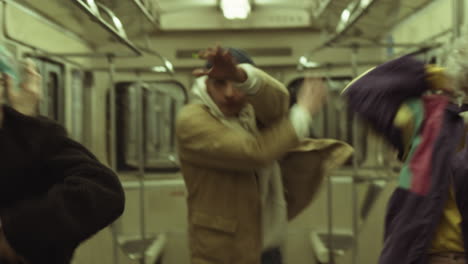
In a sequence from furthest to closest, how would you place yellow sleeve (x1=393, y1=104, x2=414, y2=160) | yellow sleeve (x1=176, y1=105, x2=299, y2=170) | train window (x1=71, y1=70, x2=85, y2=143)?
train window (x1=71, y1=70, x2=85, y2=143) < yellow sleeve (x1=176, y1=105, x2=299, y2=170) < yellow sleeve (x1=393, y1=104, x2=414, y2=160)

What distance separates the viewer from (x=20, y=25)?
118 inches

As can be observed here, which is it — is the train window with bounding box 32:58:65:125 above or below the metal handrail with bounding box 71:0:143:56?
below

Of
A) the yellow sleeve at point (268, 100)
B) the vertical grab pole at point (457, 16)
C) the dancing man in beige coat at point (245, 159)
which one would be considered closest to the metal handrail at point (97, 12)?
the dancing man in beige coat at point (245, 159)

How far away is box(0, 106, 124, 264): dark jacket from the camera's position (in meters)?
1.07

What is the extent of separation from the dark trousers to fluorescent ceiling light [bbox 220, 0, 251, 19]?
8.94 ft

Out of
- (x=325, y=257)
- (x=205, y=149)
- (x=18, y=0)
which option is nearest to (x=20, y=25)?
(x=18, y=0)

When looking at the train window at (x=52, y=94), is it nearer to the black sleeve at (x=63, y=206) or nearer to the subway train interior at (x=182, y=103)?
the subway train interior at (x=182, y=103)

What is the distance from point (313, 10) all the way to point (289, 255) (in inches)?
87.6

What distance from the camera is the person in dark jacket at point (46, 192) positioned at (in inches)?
41.9

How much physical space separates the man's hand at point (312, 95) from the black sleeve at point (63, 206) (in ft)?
3.06

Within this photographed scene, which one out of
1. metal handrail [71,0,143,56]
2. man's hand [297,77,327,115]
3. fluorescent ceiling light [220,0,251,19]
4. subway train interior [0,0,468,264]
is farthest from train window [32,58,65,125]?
man's hand [297,77,327,115]

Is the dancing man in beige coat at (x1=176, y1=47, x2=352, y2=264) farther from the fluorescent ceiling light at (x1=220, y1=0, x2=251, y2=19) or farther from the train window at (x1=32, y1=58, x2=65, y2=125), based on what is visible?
the fluorescent ceiling light at (x1=220, y1=0, x2=251, y2=19)

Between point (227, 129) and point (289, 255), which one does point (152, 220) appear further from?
point (227, 129)

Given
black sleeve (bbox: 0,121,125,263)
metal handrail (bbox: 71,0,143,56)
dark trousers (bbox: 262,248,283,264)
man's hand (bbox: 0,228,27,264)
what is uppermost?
metal handrail (bbox: 71,0,143,56)
